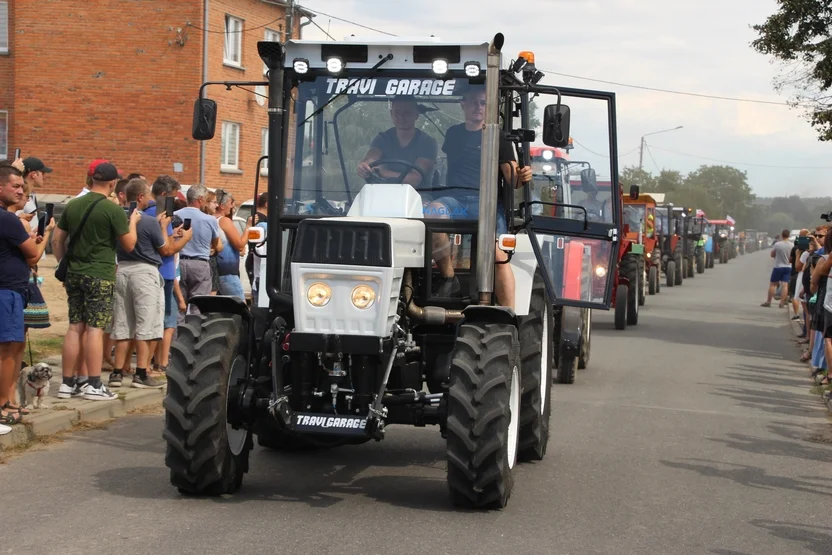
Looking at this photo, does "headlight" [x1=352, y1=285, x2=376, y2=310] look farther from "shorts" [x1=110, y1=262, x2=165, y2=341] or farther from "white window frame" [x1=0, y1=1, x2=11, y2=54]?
"white window frame" [x1=0, y1=1, x2=11, y2=54]

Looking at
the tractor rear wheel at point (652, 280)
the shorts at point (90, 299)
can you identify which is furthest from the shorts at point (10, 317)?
the tractor rear wheel at point (652, 280)

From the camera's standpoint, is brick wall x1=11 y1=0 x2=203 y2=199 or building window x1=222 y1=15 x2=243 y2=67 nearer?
brick wall x1=11 y1=0 x2=203 y2=199

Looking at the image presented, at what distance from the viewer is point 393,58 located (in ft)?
25.7

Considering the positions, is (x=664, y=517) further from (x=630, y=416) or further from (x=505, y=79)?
(x=630, y=416)

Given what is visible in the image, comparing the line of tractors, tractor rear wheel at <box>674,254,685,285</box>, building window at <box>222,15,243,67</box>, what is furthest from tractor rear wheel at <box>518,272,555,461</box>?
tractor rear wheel at <box>674,254,685,285</box>

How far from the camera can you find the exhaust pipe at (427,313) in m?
7.57

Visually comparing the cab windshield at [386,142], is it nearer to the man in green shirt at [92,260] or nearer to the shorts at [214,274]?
the man in green shirt at [92,260]

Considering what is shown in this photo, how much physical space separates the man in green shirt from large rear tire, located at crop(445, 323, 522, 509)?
164 inches

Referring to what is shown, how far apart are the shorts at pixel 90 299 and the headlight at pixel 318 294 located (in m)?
3.67

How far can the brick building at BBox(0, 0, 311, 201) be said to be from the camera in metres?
33.8

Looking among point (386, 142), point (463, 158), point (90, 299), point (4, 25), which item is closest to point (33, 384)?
point (90, 299)

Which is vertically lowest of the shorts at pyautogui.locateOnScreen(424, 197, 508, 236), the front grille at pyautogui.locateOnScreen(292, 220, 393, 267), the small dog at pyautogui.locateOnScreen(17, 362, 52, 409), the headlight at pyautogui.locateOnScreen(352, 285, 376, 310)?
the small dog at pyautogui.locateOnScreen(17, 362, 52, 409)

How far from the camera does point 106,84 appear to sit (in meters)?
34.3

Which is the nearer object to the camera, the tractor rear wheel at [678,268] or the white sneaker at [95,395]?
the white sneaker at [95,395]
